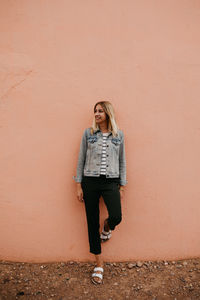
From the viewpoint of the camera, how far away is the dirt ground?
7.45 ft

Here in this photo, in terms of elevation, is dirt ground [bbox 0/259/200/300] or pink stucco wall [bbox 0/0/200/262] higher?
pink stucco wall [bbox 0/0/200/262]

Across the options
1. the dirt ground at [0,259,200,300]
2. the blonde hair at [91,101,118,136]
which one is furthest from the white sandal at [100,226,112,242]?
the blonde hair at [91,101,118,136]

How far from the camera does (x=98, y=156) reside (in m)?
2.37

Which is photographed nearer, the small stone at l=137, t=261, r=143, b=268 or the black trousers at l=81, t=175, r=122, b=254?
the black trousers at l=81, t=175, r=122, b=254

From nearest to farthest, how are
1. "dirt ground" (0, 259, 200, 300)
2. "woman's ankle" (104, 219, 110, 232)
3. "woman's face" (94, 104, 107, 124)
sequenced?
"dirt ground" (0, 259, 200, 300)
"woman's face" (94, 104, 107, 124)
"woman's ankle" (104, 219, 110, 232)

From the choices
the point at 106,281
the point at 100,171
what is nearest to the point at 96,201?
the point at 100,171

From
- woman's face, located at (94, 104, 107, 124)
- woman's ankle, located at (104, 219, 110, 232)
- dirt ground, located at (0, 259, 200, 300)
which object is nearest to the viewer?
dirt ground, located at (0, 259, 200, 300)

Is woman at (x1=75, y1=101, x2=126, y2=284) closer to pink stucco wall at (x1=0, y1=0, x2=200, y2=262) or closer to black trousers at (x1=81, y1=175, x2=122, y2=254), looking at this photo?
black trousers at (x1=81, y1=175, x2=122, y2=254)

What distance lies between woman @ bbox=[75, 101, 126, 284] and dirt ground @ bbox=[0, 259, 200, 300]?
0.17m

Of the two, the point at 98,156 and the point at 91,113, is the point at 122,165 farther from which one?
the point at 91,113

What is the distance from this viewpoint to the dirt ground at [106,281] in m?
2.27

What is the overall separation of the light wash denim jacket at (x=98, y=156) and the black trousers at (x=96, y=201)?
0.27ft

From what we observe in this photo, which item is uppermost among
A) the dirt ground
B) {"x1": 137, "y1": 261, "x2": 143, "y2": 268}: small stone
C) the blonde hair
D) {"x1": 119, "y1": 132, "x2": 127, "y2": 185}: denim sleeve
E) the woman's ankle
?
the blonde hair

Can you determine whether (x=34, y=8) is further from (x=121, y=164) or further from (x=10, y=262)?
(x=10, y=262)
